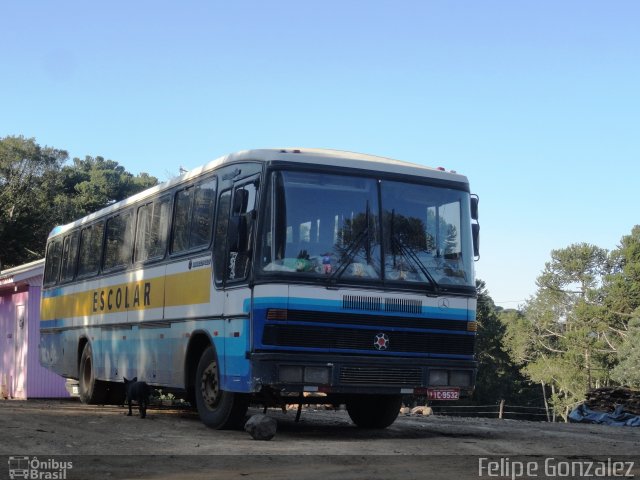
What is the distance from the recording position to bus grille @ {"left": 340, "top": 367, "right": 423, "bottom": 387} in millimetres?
11984

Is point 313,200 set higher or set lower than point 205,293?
higher

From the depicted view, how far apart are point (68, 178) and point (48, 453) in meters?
76.7

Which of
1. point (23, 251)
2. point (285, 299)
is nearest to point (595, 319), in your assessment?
point (23, 251)

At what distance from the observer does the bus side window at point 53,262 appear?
22.0 m

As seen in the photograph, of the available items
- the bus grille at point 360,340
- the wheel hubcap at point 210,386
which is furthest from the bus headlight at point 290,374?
the wheel hubcap at point 210,386

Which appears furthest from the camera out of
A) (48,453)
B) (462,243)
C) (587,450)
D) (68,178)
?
(68,178)

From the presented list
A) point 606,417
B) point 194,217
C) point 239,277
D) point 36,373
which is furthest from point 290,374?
point 36,373

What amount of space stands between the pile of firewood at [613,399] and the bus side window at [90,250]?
11.2m

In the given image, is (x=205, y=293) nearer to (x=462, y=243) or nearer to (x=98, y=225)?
(x=462, y=243)

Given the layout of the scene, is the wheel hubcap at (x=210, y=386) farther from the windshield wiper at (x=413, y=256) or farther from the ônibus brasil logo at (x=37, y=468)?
the ônibus brasil logo at (x=37, y=468)

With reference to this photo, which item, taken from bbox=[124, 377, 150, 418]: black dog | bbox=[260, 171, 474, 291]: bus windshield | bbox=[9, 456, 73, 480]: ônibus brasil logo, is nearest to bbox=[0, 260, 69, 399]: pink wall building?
bbox=[124, 377, 150, 418]: black dog

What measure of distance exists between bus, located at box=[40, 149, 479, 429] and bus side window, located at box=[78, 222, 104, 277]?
452 cm

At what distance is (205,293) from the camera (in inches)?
524

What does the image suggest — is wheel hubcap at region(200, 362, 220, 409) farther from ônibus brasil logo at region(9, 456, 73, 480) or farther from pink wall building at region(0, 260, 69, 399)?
pink wall building at region(0, 260, 69, 399)
